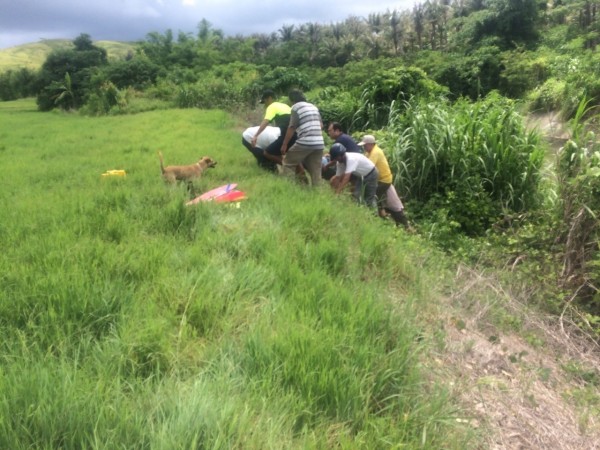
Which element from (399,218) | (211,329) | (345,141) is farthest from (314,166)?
(211,329)

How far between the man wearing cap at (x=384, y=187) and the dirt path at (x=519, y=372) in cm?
247

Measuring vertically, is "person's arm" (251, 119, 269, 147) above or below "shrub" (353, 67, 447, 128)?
below

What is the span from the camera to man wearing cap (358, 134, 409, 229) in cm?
668

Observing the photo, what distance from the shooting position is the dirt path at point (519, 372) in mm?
2439

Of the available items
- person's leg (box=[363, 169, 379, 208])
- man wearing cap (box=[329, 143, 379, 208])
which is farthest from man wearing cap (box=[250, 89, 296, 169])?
person's leg (box=[363, 169, 379, 208])

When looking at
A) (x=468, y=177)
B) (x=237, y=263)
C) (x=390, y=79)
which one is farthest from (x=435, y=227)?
(x=390, y=79)

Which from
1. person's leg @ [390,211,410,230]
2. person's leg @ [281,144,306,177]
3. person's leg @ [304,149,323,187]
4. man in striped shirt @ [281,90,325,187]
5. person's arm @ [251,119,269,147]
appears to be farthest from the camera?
person's arm @ [251,119,269,147]

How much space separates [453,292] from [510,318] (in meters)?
0.49

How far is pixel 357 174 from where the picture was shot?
633 cm

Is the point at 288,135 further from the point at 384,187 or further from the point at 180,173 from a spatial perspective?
the point at 384,187

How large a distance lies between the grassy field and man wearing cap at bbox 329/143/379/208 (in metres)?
1.69

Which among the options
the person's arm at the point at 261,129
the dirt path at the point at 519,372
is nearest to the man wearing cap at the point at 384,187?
the person's arm at the point at 261,129

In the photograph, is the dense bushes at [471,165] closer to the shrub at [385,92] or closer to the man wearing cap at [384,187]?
the man wearing cap at [384,187]

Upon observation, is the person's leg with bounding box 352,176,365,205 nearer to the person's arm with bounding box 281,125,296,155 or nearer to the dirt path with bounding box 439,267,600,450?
the person's arm with bounding box 281,125,296,155
